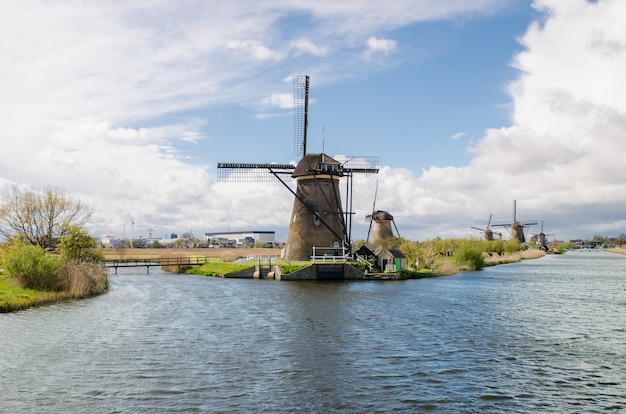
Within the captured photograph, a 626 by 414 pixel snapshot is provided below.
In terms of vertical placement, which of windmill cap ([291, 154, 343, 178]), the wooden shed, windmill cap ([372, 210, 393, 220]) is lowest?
the wooden shed

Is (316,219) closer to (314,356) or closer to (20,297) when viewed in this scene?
(20,297)

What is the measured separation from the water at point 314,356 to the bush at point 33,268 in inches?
81.1

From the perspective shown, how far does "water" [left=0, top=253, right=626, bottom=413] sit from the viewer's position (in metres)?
11.7

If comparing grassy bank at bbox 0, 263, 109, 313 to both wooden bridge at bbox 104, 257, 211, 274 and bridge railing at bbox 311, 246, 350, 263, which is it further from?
wooden bridge at bbox 104, 257, 211, 274

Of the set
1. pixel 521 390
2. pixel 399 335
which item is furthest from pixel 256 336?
pixel 521 390

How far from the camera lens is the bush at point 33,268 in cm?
2525

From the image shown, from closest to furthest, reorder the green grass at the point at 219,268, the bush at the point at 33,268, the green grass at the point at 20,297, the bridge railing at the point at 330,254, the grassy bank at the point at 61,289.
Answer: the green grass at the point at 20,297 → the grassy bank at the point at 61,289 → the bush at the point at 33,268 → the bridge railing at the point at 330,254 → the green grass at the point at 219,268

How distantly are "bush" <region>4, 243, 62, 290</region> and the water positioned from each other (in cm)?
206

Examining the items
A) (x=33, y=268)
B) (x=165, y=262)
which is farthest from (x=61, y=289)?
(x=165, y=262)

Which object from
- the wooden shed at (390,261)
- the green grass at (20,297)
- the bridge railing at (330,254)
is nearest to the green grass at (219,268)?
the bridge railing at (330,254)

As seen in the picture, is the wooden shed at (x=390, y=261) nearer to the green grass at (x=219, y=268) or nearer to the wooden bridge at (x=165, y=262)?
the green grass at (x=219, y=268)

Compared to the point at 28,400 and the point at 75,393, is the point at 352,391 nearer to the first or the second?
the point at 75,393

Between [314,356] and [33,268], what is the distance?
17108mm

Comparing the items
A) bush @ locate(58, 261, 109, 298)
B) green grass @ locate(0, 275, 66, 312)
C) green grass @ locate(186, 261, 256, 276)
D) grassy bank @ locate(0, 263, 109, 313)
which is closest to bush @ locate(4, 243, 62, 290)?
grassy bank @ locate(0, 263, 109, 313)
